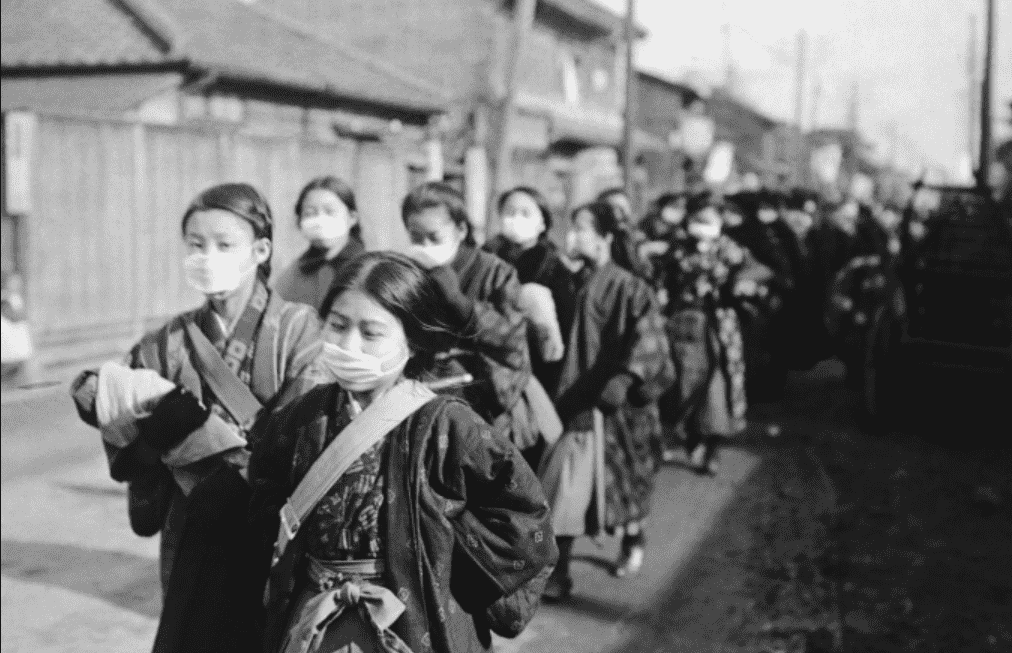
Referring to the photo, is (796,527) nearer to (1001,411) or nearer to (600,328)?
(600,328)

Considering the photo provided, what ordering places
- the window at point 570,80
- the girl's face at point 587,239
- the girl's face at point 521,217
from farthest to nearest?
the window at point 570,80
the girl's face at point 521,217
the girl's face at point 587,239

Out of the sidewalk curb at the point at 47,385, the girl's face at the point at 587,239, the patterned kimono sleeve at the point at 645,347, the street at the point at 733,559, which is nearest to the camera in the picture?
the street at the point at 733,559

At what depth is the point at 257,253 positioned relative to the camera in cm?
356

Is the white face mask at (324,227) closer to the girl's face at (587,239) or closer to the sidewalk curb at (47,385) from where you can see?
the girl's face at (587,239)

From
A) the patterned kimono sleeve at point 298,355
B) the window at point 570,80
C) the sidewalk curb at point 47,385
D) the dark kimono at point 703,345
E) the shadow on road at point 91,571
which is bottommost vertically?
the shadow on road at point 91,571

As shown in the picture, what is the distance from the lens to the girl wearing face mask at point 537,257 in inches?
237

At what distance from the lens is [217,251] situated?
345cm

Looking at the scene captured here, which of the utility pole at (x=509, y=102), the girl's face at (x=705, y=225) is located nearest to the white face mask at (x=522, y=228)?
the girl's face at (x=705, y=225)

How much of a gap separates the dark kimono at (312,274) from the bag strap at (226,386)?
1.76m

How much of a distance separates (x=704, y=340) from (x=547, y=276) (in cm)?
245

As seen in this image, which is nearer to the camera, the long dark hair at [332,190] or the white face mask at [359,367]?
the white face mask at [359,367]

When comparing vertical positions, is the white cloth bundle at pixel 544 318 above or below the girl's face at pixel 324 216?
below

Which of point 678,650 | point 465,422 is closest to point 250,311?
point 465,422

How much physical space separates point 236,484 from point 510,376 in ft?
5.97
